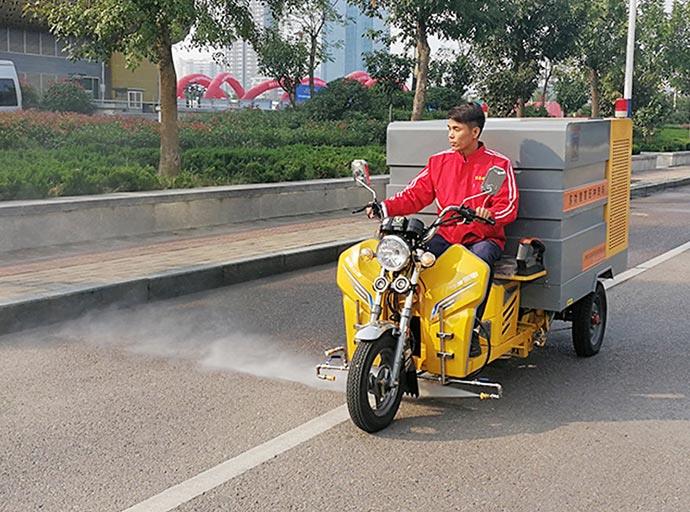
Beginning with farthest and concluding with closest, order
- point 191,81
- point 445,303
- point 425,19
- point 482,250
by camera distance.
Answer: point 191,81 → point 425,19 → point 482,250 → point 445,303

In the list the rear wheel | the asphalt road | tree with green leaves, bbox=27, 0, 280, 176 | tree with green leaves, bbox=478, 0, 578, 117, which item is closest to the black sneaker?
the asphalt road

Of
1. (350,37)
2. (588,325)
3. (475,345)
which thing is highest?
(350,37)

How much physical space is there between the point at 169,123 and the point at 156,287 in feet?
17.1

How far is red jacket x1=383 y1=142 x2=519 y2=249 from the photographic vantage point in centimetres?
548

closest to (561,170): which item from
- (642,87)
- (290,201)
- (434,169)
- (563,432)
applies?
(434,169)

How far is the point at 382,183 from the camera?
15438 mm

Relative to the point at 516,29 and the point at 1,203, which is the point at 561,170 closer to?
the point at 1,203

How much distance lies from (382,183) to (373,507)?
38.1ft

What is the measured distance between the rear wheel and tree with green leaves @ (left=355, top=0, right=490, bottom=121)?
40.9ft

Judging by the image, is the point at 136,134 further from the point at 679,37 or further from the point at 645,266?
the point at 679,37

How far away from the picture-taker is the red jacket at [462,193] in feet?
18.0

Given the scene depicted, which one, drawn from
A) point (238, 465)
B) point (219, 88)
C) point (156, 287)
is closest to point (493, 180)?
point (238, 465)

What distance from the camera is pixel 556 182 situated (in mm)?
5742

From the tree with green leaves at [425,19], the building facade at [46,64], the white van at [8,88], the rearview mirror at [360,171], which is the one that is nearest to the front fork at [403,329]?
the rearview mirror at [360,171]
